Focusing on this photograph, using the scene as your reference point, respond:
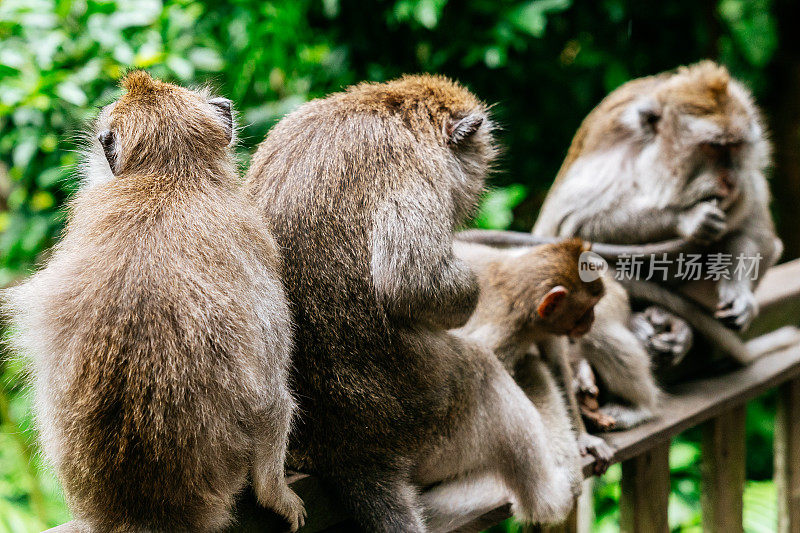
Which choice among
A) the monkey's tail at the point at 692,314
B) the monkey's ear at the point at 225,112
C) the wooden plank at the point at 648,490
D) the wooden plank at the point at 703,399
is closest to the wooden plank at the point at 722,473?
the wooden plank at the point at 703,399

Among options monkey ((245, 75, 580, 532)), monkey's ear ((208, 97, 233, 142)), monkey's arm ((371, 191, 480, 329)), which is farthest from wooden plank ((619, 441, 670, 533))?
monkey's ear ((208, 97, 233, 142))

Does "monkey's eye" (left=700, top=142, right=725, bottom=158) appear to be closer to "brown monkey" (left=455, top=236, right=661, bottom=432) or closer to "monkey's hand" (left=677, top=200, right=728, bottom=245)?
"monkey's hand" (left=677, top=200, right=728, bottom=245)

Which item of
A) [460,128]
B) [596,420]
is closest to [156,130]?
[460,128]

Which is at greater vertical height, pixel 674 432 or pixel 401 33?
pixel 401 33

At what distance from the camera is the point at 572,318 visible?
234 cm

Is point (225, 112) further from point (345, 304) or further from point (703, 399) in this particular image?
point (703, 399)

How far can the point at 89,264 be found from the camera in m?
1.39

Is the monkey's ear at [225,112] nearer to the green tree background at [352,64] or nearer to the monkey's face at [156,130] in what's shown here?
the monkey's face at [156,130]

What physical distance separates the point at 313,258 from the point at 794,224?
19.0 feet

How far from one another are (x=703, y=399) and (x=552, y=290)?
1070 mm

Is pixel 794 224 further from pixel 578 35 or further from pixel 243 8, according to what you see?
pixel 243 8

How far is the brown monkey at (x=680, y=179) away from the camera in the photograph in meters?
3.07

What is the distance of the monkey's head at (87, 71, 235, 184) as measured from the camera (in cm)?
156

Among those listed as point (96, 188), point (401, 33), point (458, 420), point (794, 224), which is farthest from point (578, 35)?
point (96, 188)
